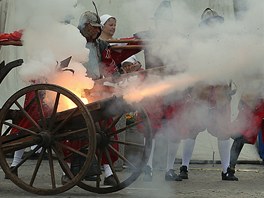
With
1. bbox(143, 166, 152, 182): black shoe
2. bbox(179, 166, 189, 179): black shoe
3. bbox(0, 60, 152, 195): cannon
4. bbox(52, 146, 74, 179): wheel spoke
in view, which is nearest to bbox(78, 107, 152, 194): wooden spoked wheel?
bbox(0, 60, 152, 195): cannon

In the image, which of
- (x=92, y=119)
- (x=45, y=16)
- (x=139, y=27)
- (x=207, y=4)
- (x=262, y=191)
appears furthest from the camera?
(x=207, y=4)

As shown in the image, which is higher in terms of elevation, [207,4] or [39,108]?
[207,4]

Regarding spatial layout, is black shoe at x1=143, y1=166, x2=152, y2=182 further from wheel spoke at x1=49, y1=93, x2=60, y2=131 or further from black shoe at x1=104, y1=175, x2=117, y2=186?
wheel spoke at x1=49, y1=93, x2=60, y2=131

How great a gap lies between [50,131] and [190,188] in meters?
1.65

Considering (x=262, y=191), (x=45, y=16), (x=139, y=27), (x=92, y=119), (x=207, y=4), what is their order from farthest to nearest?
(x=207, y=4)
(x=139, y=27)
(x=262, y=191)
(x=45, y=16)
(x=92, y=119)

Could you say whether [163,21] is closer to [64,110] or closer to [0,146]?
[64,110]

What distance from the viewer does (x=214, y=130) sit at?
27.0ft

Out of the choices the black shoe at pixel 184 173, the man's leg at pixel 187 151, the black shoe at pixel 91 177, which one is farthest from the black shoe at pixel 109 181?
the man's leg at pixel 187 151

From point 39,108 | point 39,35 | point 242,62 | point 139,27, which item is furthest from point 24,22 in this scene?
point 242,62

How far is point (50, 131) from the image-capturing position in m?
6.38

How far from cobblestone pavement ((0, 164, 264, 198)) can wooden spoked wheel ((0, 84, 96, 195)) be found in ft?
0.85

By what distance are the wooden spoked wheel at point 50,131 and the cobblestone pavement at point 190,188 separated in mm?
260

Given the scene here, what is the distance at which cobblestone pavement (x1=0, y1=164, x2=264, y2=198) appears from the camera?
263 inches

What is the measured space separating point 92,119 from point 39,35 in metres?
1.05
